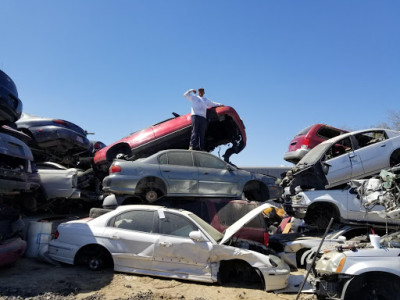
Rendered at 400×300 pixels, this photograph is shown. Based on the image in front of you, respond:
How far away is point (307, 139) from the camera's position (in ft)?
34.2

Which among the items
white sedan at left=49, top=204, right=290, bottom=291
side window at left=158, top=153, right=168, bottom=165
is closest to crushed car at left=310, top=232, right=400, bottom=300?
white sedan at left=49, top=204, right=290, bottom=291

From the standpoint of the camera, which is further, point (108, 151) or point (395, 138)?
point (395, 138)

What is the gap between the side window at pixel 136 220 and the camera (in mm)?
5645

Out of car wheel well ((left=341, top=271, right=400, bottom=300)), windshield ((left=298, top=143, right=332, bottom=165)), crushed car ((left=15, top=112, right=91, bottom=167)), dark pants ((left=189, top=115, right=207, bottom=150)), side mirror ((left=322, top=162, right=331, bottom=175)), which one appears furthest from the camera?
crushed car ((left=15, top=112, right=91, bottom=167))

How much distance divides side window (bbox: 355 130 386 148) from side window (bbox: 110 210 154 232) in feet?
21.8

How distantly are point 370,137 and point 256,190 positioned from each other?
4.11 metres

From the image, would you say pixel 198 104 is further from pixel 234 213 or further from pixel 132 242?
pixel 132 242

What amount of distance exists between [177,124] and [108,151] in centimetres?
187

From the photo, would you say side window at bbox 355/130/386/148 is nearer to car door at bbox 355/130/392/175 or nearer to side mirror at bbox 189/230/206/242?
car door at bbox 355/130/392/175

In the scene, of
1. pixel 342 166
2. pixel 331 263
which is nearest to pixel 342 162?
pixel 342 166

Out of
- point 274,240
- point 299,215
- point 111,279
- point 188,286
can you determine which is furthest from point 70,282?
point 299,215

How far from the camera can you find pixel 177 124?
867 cm

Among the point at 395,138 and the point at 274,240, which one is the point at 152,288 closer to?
the point at 274,240

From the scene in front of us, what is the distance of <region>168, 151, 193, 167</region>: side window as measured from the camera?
25.5 feet
